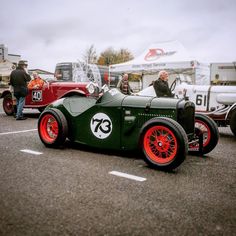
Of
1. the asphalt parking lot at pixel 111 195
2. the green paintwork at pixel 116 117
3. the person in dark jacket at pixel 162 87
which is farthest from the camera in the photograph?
the person in dark jacket at pixel 162 87

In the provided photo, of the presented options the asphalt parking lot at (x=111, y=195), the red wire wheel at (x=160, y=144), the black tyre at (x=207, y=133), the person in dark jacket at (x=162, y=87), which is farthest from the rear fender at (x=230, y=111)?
the red wire wheel at (x=160, y=144)

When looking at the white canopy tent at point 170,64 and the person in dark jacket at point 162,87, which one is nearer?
the person in dark jacket at point 162,87

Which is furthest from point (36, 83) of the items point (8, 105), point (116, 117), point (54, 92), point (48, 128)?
point (116, 117)

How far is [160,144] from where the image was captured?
3875mm

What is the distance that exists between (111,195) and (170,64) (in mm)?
12491

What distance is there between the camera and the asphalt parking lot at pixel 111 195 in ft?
7.57

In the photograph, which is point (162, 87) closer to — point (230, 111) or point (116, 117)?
point (230, 111)

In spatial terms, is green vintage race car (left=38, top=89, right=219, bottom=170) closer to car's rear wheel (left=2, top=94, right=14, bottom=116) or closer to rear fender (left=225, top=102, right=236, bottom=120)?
rear fender (left=225, top=102, right=236, bottom=120)

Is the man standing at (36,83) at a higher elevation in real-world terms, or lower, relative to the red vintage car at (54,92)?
higher

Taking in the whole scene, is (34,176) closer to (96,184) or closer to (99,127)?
(96,184)

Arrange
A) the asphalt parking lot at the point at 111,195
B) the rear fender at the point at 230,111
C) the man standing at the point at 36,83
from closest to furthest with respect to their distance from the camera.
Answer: the asphalt parking lot at the point at 111,195 < the rear fender at the point at 230,111 < the man standing at the point at 36,83

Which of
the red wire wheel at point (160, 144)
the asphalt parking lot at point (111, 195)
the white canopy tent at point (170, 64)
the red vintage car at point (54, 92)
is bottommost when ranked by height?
the asphalt parking lot at point (111, 195)

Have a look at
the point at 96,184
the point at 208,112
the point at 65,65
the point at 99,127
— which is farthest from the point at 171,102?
the point at 65,65

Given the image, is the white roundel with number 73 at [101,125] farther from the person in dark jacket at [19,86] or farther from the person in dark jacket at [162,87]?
the person in dark jacket at [19,86]
